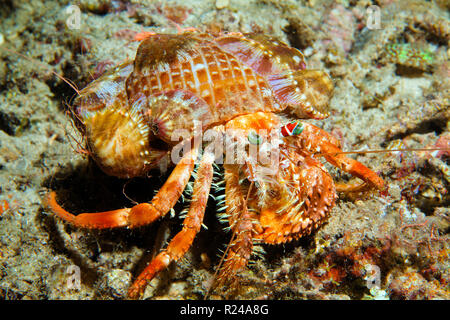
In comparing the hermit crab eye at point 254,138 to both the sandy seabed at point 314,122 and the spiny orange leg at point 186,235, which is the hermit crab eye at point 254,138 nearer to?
the spiny orange leg at point 186,235

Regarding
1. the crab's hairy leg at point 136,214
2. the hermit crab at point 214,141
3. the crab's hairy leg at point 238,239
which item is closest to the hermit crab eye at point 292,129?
the hermit crab at point 214,141

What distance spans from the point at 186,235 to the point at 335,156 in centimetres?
167

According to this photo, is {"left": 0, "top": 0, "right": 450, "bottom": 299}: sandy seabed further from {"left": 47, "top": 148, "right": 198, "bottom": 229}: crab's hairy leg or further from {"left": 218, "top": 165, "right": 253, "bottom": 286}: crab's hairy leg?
{"left": 47, "top": 148, "right": 198, "bottom": 229}: crab's hairy leg

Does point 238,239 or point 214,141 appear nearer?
point 238,239

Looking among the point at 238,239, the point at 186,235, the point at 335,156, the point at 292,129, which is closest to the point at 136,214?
the point at 186,235

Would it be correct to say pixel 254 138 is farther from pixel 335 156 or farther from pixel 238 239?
pixel 238 239

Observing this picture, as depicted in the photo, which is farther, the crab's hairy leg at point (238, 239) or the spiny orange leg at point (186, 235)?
the crab's hairy leg at point (238, 239)

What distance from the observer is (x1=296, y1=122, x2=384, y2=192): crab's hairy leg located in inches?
105

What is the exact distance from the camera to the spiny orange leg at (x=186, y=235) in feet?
8.13

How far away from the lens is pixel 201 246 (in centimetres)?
334

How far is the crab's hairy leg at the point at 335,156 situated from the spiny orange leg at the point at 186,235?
3.36 ft

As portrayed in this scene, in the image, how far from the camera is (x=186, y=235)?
2580mm
